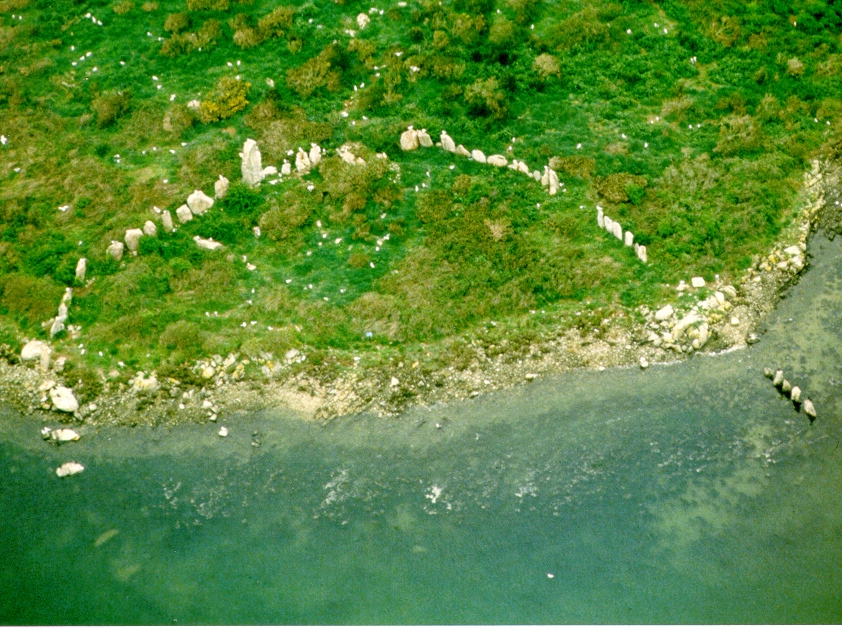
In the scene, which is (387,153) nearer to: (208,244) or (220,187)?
(220,187)

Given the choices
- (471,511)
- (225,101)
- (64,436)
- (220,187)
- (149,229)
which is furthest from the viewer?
(225,101)

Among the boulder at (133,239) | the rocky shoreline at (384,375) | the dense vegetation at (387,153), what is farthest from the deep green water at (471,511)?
the boulder at (133,239)

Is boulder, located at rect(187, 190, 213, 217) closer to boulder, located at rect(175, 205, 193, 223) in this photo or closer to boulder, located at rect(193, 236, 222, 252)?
boulder, located at rect(175, 205, 193, 223)

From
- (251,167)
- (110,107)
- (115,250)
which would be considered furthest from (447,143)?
(110,107)

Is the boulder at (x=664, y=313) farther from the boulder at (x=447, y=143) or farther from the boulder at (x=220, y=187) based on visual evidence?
the boulder at (x=220, y=187)

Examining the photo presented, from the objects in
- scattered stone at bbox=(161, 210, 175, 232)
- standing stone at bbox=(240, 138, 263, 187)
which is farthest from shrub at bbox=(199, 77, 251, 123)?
scattered stone at bbox=(161, 210, 175, 232)

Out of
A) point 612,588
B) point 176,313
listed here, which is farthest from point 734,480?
point 176,313

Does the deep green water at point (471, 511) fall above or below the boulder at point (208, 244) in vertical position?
below
